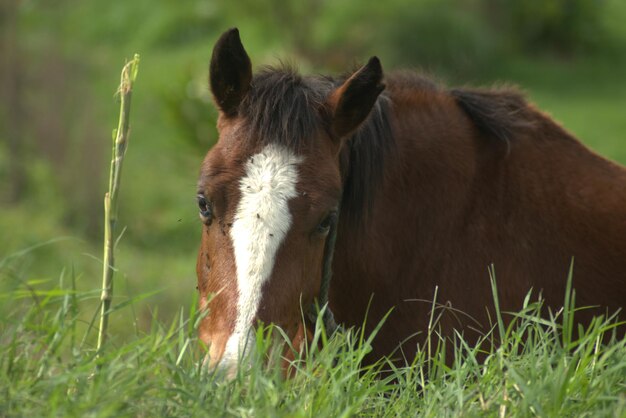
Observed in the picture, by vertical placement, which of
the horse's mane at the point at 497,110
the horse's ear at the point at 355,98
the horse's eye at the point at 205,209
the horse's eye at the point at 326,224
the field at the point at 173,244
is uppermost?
the horse's ear at the point at 355,98

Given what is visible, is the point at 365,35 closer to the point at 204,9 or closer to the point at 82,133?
the point at 204,9

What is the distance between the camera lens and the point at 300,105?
12.8 ft

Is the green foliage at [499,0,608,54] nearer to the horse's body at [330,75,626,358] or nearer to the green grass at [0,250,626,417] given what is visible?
the horse's body at [330,75,626,358]

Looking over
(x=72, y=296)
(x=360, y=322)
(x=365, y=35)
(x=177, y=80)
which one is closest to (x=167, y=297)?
(x=177, y=80)

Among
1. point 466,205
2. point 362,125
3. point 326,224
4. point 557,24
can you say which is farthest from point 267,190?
point 557,24

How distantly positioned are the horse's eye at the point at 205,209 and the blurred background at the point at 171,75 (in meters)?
8.79

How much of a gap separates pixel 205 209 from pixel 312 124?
A: 522 mm

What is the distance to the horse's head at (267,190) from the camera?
3496mm

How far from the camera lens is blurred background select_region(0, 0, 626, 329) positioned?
16.7 meters

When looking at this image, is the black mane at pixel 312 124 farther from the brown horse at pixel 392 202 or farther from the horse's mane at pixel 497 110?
the horse's mane at pixel 497 110

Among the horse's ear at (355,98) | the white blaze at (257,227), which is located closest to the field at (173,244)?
the white blaze at (257,227)

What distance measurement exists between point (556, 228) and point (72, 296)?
2.24 m

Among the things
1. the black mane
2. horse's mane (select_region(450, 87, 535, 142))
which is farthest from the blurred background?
the black mane

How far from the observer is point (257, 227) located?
352 cm
